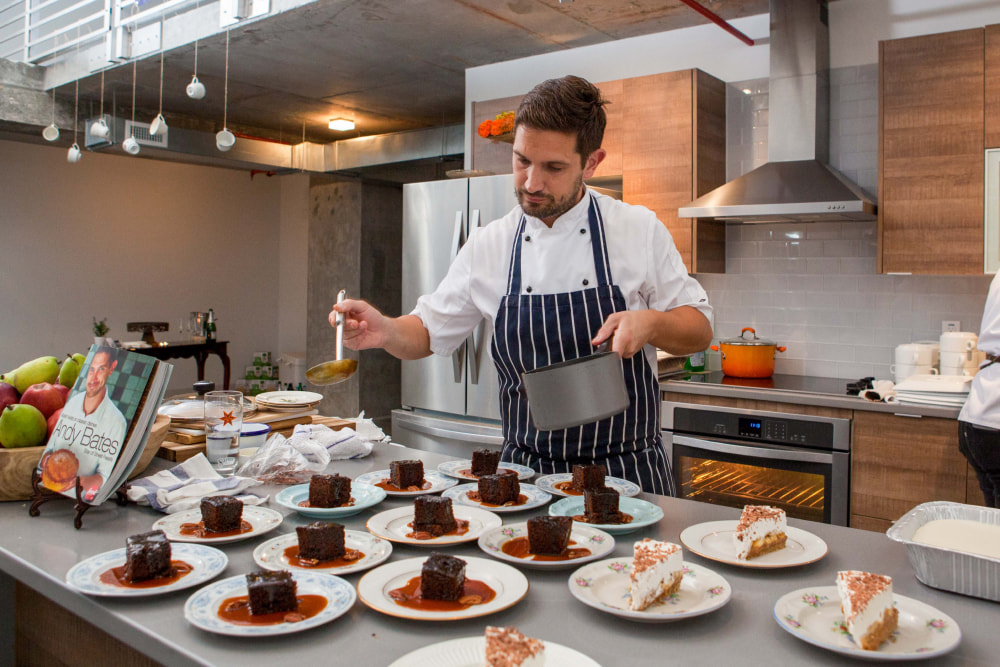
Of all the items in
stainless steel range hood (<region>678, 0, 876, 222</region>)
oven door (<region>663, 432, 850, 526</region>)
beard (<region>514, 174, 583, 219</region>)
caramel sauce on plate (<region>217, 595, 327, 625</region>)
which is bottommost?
oven door (<region>663, 432, 850, 526</region>)

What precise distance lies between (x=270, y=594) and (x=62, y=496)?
0.87 metres

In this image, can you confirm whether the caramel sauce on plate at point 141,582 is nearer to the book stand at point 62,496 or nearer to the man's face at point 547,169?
the book stand at point 62,496

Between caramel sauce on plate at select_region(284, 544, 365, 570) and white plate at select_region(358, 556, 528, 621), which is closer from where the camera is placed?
white plate at select_region(358, 556, 528, 621)

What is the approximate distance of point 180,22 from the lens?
5184mm

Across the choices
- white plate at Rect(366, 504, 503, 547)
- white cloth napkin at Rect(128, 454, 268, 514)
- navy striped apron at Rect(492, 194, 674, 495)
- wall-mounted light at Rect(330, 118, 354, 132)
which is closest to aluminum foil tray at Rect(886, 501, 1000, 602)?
white plate at Rect(366, 504, 503, 547)

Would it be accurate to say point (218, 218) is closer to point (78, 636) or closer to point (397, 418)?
point (397, 418)

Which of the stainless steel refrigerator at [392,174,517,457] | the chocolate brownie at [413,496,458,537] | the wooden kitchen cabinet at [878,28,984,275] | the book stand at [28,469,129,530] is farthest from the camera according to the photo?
the stainless steel refrigerator at [392,174,517,457]

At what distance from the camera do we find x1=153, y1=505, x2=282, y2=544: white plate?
4.59ft

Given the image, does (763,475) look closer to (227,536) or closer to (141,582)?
(227,536)

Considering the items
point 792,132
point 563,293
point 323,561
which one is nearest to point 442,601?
point 323,561

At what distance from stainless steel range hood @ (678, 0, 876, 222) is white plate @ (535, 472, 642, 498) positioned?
7.63 feet

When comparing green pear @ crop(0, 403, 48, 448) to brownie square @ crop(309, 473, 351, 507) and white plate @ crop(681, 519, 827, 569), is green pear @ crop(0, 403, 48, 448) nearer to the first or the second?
brownie square @ crop(309, 473, 351, 507)

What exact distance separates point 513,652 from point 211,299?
9.52 m

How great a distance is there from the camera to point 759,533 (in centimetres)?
131
